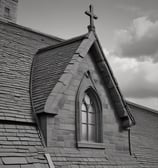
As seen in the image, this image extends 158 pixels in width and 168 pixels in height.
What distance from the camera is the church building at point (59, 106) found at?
32.2ft

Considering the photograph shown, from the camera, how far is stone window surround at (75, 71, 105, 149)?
37.5 feet

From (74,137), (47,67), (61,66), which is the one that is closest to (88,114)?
(74,137)

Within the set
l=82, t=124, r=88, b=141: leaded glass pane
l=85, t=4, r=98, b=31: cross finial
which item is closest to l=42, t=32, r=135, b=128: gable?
l=85, t=4, r=98, b=31: cross finial

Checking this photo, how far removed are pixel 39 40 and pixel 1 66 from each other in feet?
13.0

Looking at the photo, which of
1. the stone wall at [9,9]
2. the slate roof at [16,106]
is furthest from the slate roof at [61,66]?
the stone wall at [9,9]

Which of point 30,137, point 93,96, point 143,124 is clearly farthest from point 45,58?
point 143,124

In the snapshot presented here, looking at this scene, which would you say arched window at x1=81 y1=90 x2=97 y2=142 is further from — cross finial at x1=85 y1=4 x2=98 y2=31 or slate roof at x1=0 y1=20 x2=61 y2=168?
cross finial at x1=85 y1=4 x2=98 y2=31

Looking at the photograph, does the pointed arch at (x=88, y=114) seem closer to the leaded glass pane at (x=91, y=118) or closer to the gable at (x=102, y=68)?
the leaded glass pane at (x=91, y=118)

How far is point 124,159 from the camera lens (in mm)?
13078

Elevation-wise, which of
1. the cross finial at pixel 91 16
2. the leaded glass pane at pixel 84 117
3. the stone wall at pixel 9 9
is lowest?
the leaded glass pane at pixel 84 117

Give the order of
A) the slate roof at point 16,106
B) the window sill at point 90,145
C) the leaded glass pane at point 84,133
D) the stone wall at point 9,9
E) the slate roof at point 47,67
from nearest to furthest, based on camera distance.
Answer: the slate roof at point 16,106 → the slate roof at point 47,67 → the window sill at point 90,145 → the leaded glass pane at point 84,133 → the stone wall at point 9,9

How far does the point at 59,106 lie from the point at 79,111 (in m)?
0.98

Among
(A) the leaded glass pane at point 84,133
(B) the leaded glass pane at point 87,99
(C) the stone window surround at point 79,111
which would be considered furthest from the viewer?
(B) the leaded glass pane at point 87,99

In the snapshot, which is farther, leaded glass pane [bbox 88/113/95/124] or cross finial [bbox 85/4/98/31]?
cross finial [bbox 85/4/98/31]
